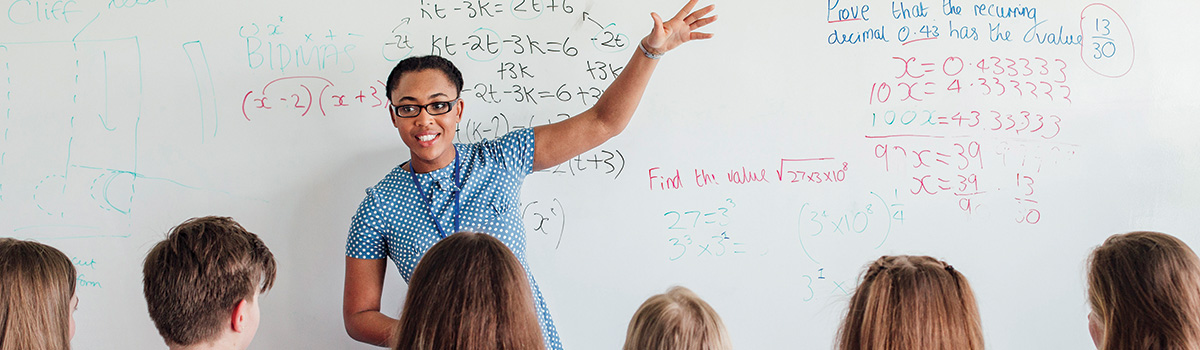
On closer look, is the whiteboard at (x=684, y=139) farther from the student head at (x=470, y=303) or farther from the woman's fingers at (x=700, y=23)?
the student head at (x=470, y=303)

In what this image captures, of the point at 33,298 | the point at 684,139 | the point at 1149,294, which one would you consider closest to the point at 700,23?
the point at 684,139

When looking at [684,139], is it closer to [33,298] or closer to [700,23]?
[700,23]

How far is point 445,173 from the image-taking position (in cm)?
189

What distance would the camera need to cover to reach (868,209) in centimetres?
217

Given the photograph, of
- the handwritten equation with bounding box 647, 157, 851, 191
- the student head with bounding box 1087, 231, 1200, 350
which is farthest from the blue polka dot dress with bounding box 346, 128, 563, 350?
the student head with bounding box 1087, 231, 1200, 350

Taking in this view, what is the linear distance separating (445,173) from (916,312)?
111 cm

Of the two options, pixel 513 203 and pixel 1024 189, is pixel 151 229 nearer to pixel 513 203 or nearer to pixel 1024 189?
pixel 513 203

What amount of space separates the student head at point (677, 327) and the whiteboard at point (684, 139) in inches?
36.4

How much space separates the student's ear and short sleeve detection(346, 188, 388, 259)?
52 centimetres

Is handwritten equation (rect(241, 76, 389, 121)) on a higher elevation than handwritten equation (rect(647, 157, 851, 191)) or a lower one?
higher

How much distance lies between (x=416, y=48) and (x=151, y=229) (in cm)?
90

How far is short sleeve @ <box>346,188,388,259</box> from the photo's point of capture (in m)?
1.87

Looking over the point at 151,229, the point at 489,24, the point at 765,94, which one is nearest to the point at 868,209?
the point at 765,94

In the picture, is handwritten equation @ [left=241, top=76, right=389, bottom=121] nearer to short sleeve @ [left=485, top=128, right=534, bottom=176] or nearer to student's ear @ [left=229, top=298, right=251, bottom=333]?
short sleeve @ [left=485, top=128, right=534, bottom=176]
